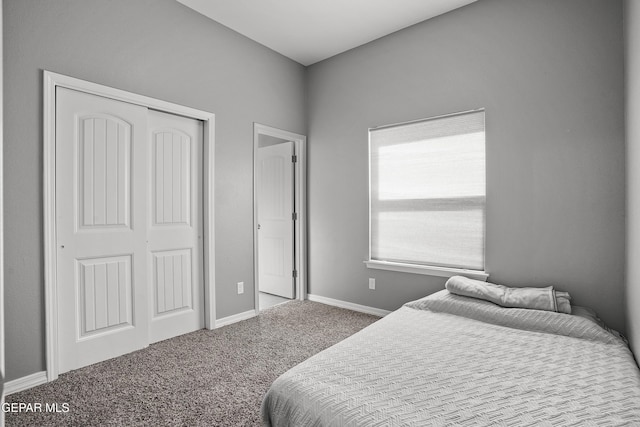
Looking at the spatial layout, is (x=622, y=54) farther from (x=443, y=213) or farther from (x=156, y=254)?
(x=156, y=254)

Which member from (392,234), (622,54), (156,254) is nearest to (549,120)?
(622,54)

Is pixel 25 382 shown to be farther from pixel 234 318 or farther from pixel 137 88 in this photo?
pixel 137 88

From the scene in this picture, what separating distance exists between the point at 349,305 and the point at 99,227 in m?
2.51

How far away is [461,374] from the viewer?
1.48 metres

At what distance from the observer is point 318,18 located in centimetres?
310

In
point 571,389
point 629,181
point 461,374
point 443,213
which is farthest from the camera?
point 443,213

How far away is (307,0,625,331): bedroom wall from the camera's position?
2.29 m

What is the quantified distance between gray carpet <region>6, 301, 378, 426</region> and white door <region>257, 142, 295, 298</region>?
1141 millimetres

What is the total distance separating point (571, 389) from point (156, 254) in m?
2.85

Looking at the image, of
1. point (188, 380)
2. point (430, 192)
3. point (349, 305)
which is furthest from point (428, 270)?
point (188, 380)

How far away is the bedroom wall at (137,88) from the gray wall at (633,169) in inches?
115

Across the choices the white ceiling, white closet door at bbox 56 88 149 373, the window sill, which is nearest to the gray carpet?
white closet door at bbox 56 88 149 373

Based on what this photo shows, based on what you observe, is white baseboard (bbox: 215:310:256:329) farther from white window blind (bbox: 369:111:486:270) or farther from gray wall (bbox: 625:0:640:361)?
gray wall (bbox: 625:0:640:361)

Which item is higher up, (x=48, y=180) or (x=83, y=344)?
(x=48, y=180)
